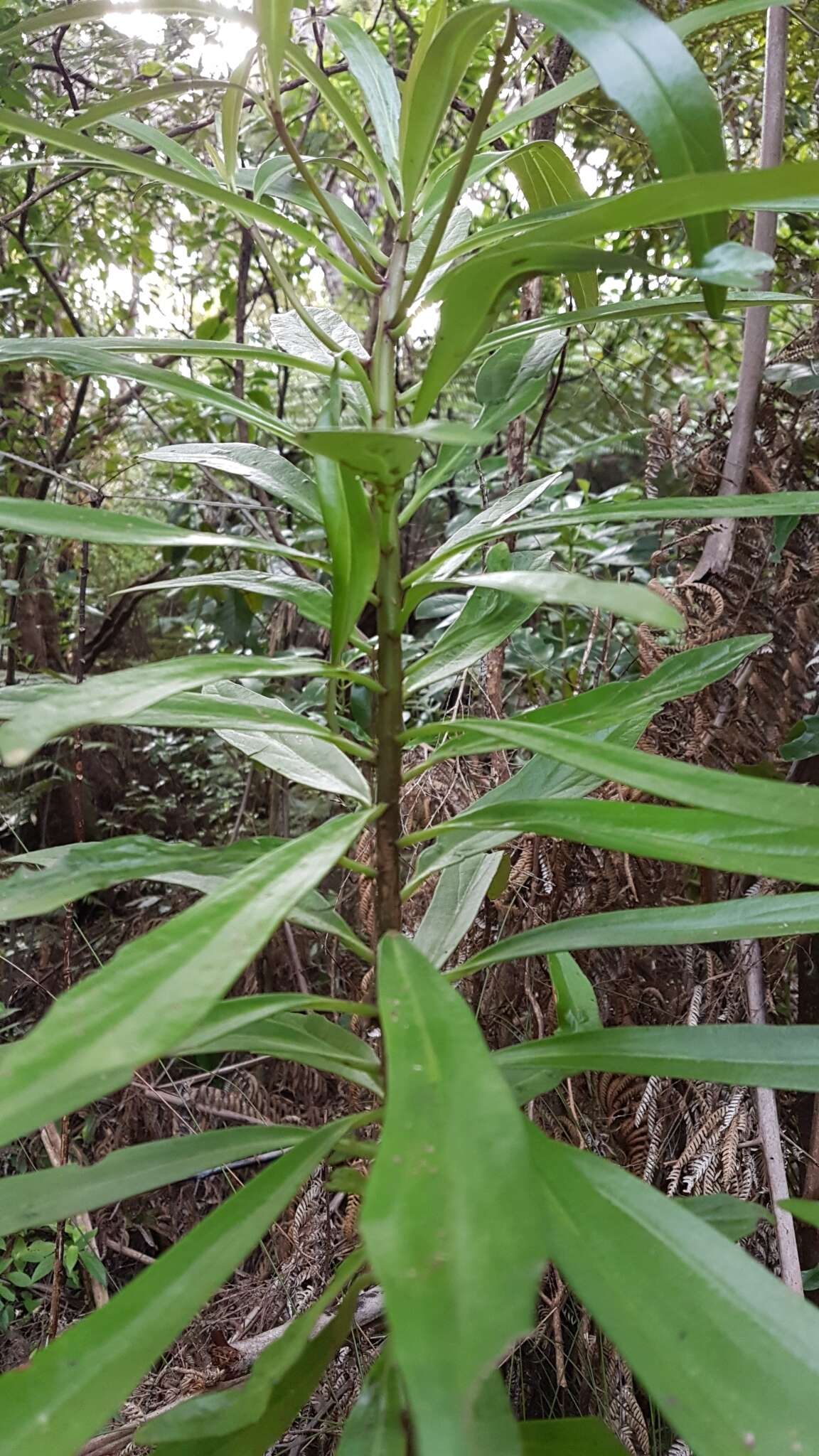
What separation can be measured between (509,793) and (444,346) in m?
0.31

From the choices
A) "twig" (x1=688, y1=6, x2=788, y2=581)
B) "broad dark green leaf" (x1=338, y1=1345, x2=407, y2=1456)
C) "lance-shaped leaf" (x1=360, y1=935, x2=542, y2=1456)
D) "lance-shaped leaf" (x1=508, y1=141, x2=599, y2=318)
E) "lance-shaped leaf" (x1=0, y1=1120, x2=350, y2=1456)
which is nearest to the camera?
"lance-shaped leaf" (x1=360, y1=935, x2=542, y2=1456)

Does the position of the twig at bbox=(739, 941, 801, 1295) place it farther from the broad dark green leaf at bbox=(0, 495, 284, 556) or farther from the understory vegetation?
the broad dark green leaf at bbox=(0, 495, 284, 556)

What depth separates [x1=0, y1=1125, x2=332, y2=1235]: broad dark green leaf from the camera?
1.64 ft

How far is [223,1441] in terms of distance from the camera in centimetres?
51

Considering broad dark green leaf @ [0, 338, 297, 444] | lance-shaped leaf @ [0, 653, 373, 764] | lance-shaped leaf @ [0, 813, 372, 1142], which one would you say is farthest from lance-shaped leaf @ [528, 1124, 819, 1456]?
Answer: broad dark green leaf @ [0, 338, 297, 444]

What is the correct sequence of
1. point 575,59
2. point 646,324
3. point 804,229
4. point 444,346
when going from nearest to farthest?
point 444,346 → point 804,229 → point 575,59 → point 646,324

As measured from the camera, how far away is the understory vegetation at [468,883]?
1.15ft

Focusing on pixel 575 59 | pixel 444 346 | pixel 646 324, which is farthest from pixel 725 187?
pixel 646 324

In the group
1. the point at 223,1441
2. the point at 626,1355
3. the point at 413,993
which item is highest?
the point at 413,993

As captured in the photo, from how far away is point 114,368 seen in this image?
615mm

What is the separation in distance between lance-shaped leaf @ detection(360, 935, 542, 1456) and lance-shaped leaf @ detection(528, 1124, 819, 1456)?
0.08 ft

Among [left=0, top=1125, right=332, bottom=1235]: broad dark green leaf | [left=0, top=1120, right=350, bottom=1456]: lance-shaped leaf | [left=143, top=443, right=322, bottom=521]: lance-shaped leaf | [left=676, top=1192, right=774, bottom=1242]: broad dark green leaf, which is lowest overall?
[left=676, top=1192, right=774, bottom=1242]: broad dark green leaf

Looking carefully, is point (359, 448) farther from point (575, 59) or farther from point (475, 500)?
point (475, 500)

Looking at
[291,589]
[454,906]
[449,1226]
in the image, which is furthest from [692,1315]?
[291,589]
